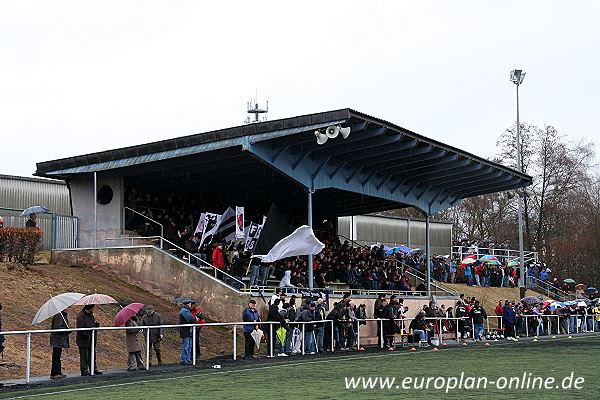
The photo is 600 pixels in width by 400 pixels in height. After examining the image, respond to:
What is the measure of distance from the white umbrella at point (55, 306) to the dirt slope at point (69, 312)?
1789 mm

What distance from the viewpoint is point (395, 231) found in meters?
65.0

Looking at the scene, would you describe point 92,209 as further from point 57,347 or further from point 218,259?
point 57,347

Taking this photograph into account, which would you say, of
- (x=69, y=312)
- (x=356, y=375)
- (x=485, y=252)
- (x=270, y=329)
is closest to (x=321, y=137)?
(x=270, y=329)

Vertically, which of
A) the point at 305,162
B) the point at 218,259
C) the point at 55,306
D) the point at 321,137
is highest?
the point at 321,137

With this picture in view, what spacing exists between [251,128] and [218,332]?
6200 millimetres

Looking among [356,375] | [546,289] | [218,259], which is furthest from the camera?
[546,289]

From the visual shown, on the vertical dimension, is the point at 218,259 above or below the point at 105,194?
below

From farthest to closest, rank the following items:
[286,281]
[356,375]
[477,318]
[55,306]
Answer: [477,318]
[286,281]
[55,306]
[356,375]

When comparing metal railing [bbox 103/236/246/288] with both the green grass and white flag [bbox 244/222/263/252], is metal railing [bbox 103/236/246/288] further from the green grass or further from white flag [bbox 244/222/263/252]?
the green grass

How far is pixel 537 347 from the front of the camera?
28.7 meters

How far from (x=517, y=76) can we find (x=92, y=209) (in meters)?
26.9

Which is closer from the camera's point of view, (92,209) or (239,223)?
(239,223)

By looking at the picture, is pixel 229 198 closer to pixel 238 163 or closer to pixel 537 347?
pixel 238 163

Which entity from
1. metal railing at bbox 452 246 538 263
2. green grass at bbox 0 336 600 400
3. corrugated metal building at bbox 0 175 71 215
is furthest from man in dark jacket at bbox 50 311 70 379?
metal railing at bbox 452 246 538 263
